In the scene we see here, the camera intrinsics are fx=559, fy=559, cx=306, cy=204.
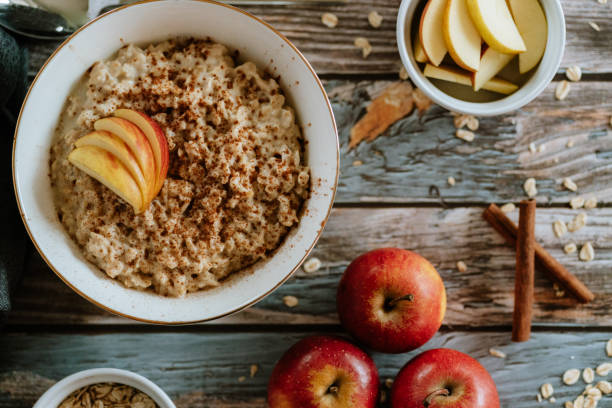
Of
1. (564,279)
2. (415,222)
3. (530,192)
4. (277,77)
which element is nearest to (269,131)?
(277,77)

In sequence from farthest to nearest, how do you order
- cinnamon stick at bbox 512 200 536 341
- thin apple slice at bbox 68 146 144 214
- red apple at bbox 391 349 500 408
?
1. cinnamon stick at bbox 512 200 536 341
2. red apple at bbox 391 349 500 408
3. thin apple slice at bbox 68 146 144 214

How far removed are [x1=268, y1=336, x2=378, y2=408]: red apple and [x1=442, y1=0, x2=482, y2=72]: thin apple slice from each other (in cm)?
Answer: 59

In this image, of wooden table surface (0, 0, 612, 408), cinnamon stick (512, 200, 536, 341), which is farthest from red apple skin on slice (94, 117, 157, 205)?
cinnamon stick (512, 200, 536, 341)

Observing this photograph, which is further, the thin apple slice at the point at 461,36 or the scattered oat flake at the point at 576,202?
the scattered oat flake at the point at 576,202

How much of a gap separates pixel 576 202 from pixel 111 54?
0.99m

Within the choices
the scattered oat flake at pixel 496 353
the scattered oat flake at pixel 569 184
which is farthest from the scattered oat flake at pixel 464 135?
the scattered oat flake at pixel 496 353

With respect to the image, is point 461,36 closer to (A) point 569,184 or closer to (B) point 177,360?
(A) point 569,184

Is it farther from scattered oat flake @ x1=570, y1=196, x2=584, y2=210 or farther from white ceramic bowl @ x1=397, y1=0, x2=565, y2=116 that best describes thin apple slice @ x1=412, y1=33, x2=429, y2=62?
scattered oat flake @ x1=570, y1=196, x2=584, y2=210

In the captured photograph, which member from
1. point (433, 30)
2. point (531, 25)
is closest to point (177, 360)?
point (433, 30)

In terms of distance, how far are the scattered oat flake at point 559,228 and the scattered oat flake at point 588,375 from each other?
29 cm

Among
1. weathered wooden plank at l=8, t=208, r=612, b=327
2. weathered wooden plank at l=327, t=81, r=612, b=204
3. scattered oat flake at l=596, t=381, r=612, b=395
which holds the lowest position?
scattered oat flake at l=596, t=381, r=612, b=395

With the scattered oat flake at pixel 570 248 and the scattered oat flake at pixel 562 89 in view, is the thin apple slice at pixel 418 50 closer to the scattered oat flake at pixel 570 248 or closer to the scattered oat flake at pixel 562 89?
the scattered oat flake at pixel 562 89

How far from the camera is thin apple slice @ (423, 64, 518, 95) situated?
1.10 metres

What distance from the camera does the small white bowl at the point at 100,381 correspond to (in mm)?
1021
